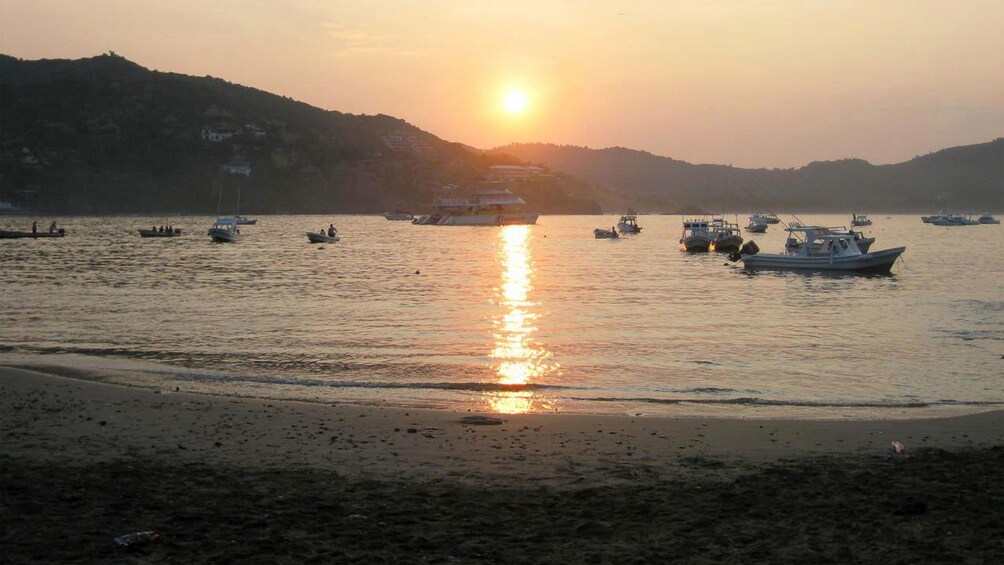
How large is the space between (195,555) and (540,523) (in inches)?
118

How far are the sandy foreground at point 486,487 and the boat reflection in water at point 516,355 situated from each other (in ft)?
6.34

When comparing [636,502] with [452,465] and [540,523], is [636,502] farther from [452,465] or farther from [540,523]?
[452,465]

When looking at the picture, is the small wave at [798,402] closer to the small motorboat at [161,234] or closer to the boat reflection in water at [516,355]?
the boat reflection in water at [516,355]

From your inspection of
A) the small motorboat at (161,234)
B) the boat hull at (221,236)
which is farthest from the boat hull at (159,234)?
the boat hull at (221,236)

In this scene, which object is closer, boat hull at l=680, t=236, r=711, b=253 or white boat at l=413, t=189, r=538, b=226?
boat hull at l=680, t=236, r=711, b=253

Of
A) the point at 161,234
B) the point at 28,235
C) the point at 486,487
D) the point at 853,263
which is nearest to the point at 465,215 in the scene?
the point at 161,234

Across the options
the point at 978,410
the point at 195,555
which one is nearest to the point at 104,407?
the point at 195,555

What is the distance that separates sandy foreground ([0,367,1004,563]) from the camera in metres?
8.04

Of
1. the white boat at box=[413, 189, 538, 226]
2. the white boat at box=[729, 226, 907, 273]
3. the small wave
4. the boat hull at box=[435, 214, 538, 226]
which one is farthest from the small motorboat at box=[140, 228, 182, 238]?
the small wave

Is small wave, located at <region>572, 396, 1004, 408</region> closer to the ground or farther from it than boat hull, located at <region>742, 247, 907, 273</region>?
closer to the ground

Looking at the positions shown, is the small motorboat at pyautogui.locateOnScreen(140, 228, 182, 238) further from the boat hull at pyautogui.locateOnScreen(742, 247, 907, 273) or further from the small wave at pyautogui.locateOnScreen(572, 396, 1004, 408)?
the small wave at pyautogui.locateOnScreen(572, 396, 1004, 408)

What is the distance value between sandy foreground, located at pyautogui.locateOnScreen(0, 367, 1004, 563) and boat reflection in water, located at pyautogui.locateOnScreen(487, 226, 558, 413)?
1.93 m

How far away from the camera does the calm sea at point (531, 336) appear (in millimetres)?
18578

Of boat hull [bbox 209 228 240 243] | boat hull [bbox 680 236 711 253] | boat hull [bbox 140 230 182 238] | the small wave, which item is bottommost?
boat hull [bbox 140 230 182 238]
